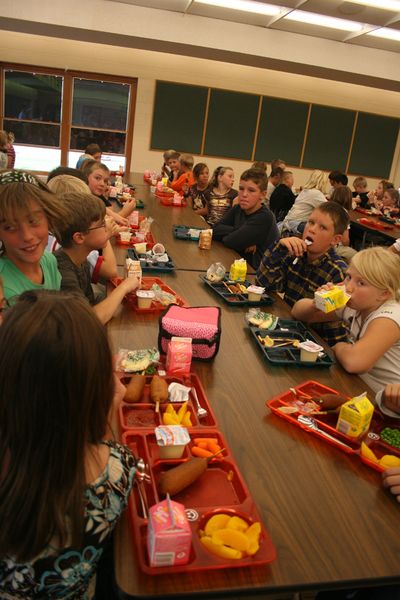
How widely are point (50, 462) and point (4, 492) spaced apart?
0.31ft

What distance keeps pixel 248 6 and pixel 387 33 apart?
2.22 metres

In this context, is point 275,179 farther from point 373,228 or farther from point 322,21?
point 322,21

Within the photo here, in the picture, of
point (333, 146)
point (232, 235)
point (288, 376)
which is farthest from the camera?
point (333, 146)

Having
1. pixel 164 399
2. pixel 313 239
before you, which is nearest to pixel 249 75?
pixel 313 239

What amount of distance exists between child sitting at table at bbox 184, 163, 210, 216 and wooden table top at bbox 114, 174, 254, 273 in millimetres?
288

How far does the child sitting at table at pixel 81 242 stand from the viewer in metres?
2.24

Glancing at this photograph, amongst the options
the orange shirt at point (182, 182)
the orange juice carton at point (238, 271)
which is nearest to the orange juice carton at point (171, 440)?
the orange juice carton at point (238, 271)

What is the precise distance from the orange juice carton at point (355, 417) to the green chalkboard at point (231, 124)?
9933 mm

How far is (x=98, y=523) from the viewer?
972 millimetres

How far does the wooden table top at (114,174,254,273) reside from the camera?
10.7ft

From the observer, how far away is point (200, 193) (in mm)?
5844

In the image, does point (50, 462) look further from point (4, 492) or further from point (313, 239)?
point (313, 239)

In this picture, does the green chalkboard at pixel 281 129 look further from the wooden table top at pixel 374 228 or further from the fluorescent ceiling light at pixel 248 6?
the wooden table top at pixel 374 228

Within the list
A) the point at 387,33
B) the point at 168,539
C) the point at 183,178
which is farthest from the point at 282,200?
the point at 168,539
